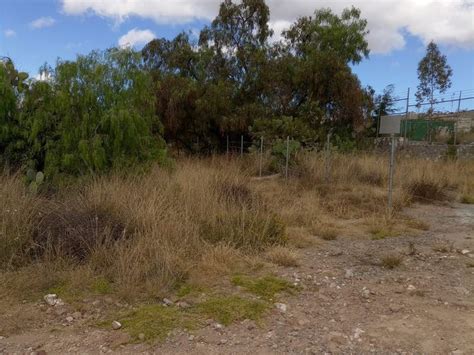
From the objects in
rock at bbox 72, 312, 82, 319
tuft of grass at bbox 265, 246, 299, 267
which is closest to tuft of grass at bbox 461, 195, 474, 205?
tuft of grass at bbox 265, 246, 299, 267

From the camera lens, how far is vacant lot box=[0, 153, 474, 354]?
3801mm

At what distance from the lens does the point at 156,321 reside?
399 cm

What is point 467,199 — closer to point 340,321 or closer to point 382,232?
point 382,232

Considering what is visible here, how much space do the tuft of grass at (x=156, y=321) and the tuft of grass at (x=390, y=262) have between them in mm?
2645

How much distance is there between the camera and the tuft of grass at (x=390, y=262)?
18.7 ft

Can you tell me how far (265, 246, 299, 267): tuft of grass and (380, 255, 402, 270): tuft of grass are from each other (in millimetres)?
1042

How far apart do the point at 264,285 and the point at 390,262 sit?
5.73 feet

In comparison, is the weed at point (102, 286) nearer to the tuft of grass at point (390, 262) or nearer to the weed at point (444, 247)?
the tuft of grass at point (390, 262)

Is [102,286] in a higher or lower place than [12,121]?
lower

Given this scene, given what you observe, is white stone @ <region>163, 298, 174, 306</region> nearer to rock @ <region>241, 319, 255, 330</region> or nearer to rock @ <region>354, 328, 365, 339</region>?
rock @ <region>241, 319, 255, 330</region>

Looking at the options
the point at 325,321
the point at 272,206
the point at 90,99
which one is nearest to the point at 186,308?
the point at 325,321

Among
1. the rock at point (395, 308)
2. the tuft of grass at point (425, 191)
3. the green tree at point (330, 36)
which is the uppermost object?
the green tree at point (330, 36)

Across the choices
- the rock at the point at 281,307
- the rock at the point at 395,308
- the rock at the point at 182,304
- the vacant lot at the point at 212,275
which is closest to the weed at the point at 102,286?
the vacant lot at the point at 212,275

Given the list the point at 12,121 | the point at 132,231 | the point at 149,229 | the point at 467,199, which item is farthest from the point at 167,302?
the point at 467,199
